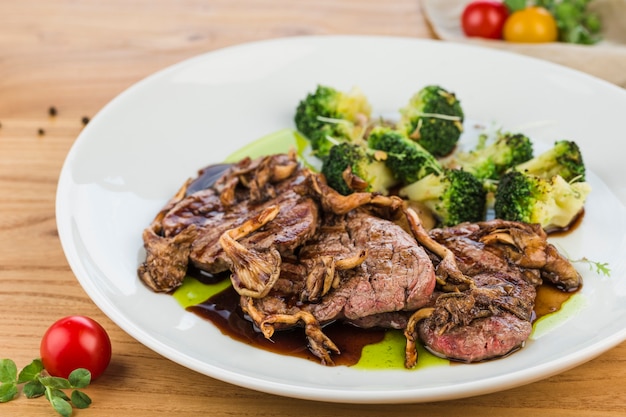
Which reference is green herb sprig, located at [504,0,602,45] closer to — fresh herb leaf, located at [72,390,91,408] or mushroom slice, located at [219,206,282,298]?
mushroom slice, located at [219,206,282,298]

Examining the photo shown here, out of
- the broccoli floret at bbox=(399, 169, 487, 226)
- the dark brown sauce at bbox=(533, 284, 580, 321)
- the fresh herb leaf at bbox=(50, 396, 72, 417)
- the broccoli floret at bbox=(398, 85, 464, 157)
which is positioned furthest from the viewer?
the broccoli floret at bbox=(398, 85, 464, 157)

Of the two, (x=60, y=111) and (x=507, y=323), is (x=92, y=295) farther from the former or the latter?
(x=60, y=111)

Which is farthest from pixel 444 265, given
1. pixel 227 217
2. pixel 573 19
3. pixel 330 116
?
pixel 573 19

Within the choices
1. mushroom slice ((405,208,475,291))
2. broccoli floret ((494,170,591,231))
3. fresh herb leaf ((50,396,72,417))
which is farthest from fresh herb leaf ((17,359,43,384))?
broccoli floret ((494,170,591,231))

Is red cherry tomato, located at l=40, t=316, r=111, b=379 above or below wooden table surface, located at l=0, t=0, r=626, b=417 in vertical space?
above

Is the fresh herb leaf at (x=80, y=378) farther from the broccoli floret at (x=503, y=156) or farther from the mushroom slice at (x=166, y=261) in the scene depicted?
the broccoli floret at (x=503, y=156)

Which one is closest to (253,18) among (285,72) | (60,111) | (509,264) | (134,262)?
(285,72)
